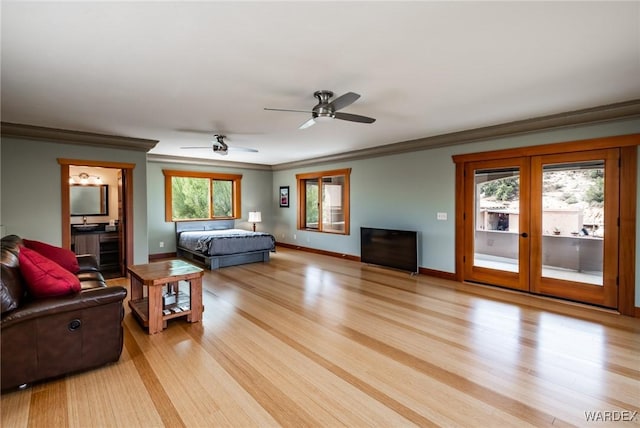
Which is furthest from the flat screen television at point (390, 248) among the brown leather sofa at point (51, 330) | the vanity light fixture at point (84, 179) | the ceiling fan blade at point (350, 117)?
the vanity light fixture at point (84, 179)

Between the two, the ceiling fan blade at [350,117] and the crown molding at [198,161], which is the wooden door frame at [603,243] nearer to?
the ceiling fan blade at [350,117]

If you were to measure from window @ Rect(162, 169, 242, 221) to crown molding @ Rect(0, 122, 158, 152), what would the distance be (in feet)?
6.94

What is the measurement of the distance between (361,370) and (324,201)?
5.78 metres

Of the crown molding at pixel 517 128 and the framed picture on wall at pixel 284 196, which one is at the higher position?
the crown molding at pixel 517 128

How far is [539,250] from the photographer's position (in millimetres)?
4406

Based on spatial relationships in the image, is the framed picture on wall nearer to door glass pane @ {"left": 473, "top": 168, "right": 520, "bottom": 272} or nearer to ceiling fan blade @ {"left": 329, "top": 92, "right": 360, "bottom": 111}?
door glass pane @ {"left": 473, "top": 168, "right": 520, "bottom": 272}

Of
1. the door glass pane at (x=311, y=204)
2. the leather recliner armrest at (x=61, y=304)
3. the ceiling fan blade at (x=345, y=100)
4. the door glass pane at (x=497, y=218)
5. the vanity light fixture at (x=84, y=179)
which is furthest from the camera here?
the door glass pane at (x=311, y=204)

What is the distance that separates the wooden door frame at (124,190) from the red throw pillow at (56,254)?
4.34 ft

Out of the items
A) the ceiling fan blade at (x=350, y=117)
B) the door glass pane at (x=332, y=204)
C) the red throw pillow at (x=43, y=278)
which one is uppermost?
the ceiling fan blade at (x=350, y=117)

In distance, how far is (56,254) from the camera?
3668mm

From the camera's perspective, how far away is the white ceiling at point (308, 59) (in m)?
1.88

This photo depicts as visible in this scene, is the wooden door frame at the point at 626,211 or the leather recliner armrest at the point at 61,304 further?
the wooden door frame at the point at 626,211

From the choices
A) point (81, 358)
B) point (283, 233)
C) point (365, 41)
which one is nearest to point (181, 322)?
point (81, 358)

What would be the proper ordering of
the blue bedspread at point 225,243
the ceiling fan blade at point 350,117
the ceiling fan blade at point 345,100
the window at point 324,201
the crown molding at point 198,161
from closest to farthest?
the ceiling fan blade at point 345,100, the ceiling fan blade at point 350,117, the blue bedspread at point 225,243, the crown molding at point 198,161, the window at point 324,201
